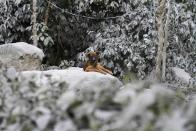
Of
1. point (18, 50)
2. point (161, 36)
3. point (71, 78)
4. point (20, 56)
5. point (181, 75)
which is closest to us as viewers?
point (71, 78)

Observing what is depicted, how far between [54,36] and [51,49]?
55 centimetres

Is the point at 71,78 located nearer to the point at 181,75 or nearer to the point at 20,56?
the point at 20,56

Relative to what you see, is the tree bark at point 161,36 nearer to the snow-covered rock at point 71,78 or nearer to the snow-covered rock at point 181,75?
the snow-covered rock at point 181,75

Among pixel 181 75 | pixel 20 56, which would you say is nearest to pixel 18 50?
pixel 20 56

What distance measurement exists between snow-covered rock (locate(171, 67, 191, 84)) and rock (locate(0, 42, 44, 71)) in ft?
20.5

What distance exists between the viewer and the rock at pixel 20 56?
38.4 feet

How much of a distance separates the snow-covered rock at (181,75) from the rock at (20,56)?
6.26 meters

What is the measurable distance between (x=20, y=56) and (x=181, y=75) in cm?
751

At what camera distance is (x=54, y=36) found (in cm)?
1916

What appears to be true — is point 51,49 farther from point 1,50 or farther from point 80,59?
point 1,50

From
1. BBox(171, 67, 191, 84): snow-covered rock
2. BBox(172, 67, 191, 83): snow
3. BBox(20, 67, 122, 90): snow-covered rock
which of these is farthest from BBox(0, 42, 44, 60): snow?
BBox(172, 67, 191, 83): snow

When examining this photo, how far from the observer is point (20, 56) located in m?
11.9

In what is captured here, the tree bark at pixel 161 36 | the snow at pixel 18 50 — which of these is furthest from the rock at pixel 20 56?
the tree bark at pixel 161 36

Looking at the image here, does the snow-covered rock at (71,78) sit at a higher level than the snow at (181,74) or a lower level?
higher
